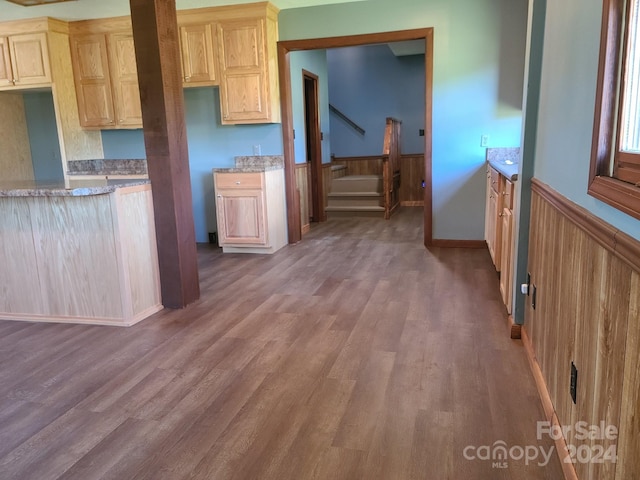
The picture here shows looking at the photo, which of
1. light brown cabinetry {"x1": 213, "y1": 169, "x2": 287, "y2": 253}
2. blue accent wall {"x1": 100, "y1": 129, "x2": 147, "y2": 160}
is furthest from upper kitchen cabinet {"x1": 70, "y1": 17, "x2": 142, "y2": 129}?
light brown cabinetry {"x1": 213, "y1": 169, "x2": 287, "y2": 253}

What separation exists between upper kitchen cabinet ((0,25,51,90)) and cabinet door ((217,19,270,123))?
6.20ft

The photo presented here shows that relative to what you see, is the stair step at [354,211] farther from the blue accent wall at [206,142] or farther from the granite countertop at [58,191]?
the granite countertop at [58,191]

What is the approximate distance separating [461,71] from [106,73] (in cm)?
375

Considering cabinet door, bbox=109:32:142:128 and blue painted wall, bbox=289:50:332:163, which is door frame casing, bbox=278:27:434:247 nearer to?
blue painted wall, bbox=289:50:332:163

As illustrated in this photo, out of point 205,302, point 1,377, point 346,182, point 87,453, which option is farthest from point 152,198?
point 346,182

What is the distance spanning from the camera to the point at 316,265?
4.30m

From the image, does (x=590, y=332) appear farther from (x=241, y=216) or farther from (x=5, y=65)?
(x=5, y=65)

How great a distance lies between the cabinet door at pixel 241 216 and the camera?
4734 mm

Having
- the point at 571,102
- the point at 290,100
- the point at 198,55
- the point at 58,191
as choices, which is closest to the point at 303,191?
the point at 290,100

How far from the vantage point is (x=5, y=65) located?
197 inches

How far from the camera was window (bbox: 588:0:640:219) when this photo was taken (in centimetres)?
111

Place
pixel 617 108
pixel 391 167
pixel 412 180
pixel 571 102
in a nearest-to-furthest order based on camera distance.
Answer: pixel 617 108 → pixel 571 102 → pixel 391 167 → pixel 412 180

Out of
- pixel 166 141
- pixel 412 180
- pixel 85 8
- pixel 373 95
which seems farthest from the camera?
pixel 373 95

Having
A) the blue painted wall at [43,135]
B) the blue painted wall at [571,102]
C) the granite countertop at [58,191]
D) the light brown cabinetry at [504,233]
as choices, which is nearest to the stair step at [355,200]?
the light brown cabinetry at [504,233]
